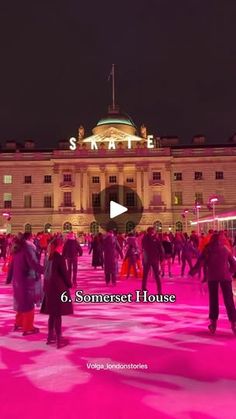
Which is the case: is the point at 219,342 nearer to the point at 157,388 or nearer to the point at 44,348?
the point at 157,388

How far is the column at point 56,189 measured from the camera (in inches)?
2813

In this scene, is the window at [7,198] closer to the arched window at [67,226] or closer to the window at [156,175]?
the arched window at [67,226]

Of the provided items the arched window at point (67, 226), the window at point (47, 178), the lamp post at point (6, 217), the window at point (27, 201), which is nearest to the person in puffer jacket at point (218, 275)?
the lamp post at point (6, 217)

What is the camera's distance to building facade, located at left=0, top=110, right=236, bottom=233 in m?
71.3

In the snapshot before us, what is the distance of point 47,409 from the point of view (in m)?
4.98

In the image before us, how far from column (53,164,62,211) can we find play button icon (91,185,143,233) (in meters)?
5.73

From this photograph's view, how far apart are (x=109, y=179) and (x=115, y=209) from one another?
5.70 metres

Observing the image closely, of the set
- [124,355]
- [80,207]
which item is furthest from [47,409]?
[80,207]

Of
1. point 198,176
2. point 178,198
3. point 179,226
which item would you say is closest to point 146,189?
point 178,198

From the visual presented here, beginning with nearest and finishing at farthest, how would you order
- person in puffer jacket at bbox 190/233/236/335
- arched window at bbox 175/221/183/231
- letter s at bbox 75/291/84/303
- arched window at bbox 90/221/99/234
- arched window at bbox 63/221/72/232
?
1. person in puffer jacket at bbox 190/233/236/335
2. letter s at bbox 75/291/84/303
3. arched window at bbox 90/221/99/234
4. arched window at bbox 63/221/72/232
5. arched window at bbox 175/221/183/231

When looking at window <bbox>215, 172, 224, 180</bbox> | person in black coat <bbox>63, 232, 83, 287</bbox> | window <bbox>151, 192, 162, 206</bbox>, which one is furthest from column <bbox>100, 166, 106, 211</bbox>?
person in black coat <bbox>63, 232, 83, 287</bbox>

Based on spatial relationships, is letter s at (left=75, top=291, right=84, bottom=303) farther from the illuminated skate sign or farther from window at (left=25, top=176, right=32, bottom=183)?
window at (left=25, top=176, right=32, bottom=183)

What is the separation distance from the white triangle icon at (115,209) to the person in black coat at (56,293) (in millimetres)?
60917

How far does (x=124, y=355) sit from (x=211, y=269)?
2.59 m
